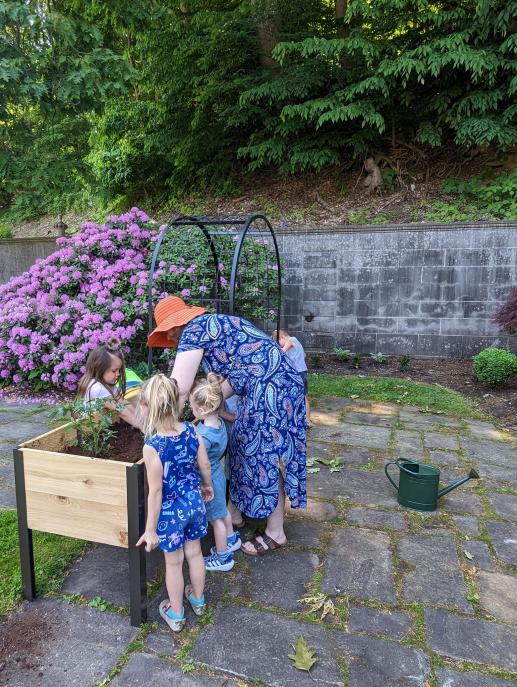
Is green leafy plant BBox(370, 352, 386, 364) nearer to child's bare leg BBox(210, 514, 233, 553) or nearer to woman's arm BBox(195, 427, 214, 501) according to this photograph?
child's bare leg BBox(210, 514, 233, 553)

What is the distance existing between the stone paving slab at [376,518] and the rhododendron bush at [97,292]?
2685 mm

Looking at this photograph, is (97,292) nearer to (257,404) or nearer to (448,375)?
(257,404)

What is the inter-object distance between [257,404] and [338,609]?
972 millimetres

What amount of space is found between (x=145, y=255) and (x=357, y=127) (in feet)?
14.6

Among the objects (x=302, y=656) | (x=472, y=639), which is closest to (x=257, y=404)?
(x=302, y=656)

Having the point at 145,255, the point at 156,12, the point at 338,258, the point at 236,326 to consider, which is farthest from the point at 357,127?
the point at 236,326

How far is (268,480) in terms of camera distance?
2.45 meters

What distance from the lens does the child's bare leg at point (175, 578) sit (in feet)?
6.40

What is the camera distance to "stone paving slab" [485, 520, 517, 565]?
252 cm

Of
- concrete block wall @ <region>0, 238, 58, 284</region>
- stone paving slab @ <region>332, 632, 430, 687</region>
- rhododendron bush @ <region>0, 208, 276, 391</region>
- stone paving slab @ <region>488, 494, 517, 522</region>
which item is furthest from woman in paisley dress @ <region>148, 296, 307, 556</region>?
concrete block wall @ <region>0, 238, 58, 284</region>

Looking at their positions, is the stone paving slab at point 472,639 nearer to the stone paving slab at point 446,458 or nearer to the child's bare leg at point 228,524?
the child's bare leg at point 228,524

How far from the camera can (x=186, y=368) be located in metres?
2.29

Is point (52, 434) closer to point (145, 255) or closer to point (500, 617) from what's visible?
point (500, 617)

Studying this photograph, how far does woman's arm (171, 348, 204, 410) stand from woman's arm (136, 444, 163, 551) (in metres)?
0.44
